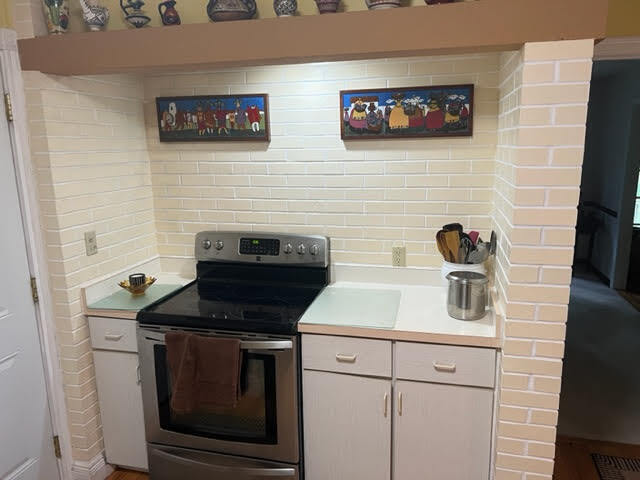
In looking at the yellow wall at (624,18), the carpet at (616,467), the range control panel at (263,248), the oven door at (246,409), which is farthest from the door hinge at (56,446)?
the yellow wall at (624,18)

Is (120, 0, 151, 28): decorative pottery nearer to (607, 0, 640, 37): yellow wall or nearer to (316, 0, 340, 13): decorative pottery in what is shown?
(316, 0, 340, 13): decorative pottery

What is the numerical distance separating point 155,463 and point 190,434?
0.86ft

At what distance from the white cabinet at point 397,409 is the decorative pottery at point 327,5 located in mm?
1286

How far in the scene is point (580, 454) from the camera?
2.44 m

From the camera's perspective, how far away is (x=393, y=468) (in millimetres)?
1986

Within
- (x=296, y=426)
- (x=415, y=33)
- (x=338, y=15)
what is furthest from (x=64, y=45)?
(x=296, y=426)

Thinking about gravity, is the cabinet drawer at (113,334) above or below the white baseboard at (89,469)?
above

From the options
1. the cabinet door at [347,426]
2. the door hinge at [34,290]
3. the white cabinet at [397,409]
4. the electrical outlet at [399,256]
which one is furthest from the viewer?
the electrical outlet at [399,256]

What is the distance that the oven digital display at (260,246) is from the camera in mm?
2441

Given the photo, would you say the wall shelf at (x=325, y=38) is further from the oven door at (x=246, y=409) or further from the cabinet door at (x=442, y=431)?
the cabinet door at (x=442, y=431)

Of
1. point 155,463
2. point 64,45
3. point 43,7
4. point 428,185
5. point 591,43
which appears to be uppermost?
point 43,7

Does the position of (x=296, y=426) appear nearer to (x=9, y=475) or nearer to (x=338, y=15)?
(x=9, y=475)

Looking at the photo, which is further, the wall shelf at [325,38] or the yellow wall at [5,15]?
the yellow wall at [5,15]

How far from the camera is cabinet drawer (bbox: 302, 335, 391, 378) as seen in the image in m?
1.89
